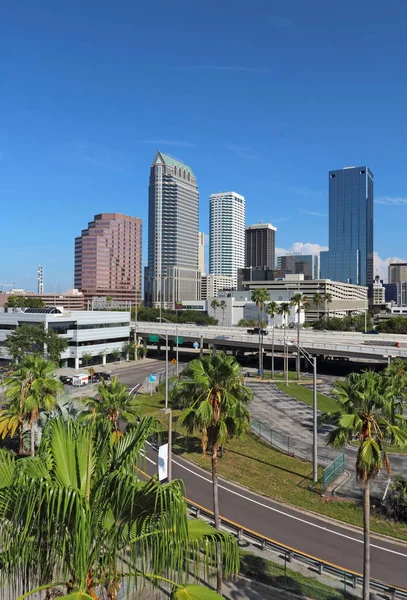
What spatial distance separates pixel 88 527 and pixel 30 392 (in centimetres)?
2184

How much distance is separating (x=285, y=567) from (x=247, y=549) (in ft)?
9.33

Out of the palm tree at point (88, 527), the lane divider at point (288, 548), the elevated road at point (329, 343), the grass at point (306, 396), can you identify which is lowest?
the grass at point (306, 396)

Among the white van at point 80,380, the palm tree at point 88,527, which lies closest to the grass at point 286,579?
the palm tree at point 88,527

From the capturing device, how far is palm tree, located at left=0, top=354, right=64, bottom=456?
25688 millimetres

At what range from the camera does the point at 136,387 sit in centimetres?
6794

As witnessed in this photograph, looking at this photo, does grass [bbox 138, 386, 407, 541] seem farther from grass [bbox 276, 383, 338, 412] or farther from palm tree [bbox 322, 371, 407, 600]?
grass [bbox 276, 383, 338, 412]

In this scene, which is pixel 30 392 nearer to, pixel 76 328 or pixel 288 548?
pixel 288 548

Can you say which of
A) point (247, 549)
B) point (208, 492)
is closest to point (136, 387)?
point (208, 492)

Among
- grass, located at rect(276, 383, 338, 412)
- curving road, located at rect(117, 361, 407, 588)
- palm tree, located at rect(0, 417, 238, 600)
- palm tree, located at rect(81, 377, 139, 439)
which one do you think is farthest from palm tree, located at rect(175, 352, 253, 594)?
grass, located at rect(276, 383, 338, 412)

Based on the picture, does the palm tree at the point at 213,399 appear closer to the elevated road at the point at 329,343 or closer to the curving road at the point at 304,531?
the curving road at the point at 304,531

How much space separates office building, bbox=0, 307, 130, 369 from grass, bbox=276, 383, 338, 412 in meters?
38.8

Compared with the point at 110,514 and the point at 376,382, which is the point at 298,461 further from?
the point at 110,514

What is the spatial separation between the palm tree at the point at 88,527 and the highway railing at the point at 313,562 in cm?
1425

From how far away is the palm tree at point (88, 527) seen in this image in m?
6.16
